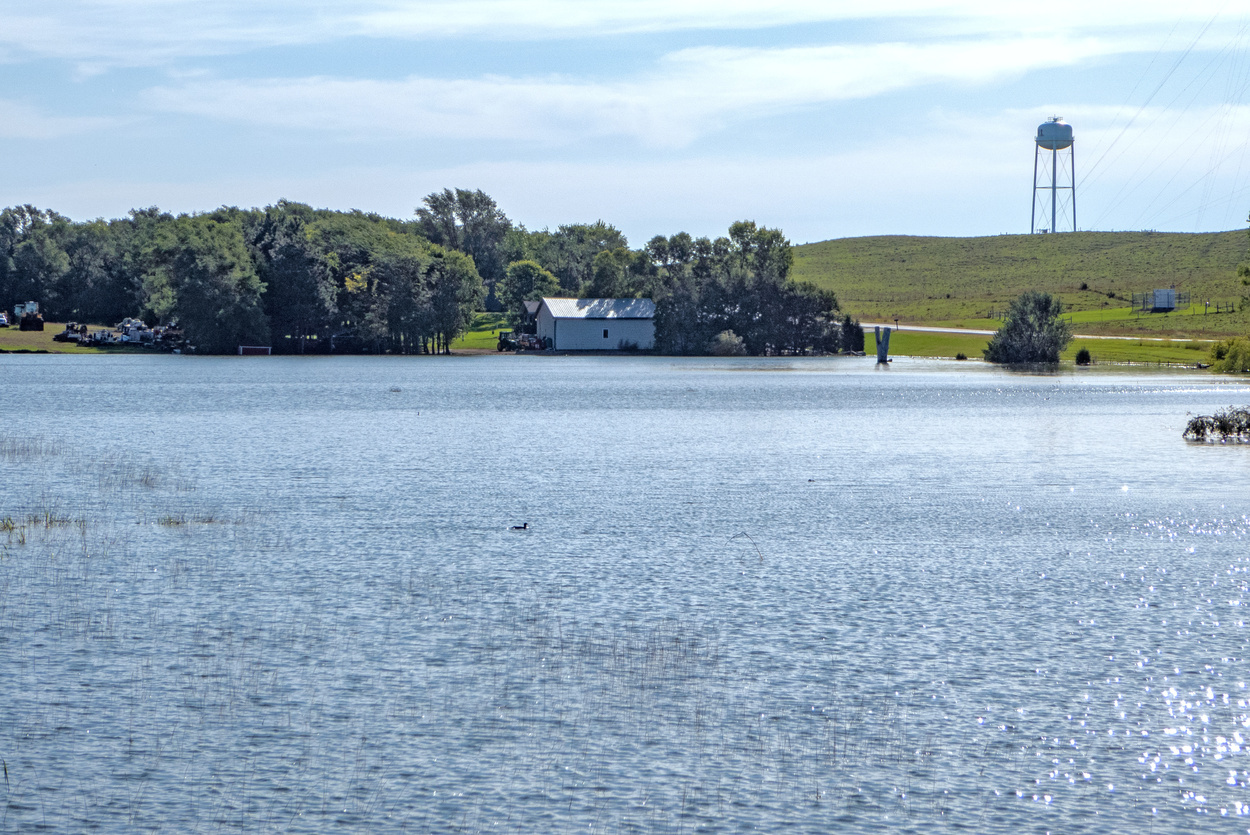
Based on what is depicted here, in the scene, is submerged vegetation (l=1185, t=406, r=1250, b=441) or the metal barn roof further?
the metal barn roof

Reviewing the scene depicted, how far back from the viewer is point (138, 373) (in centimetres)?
10306

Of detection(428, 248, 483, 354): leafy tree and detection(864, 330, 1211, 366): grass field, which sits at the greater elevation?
detection(428, 248, 483, 354): leafy tree

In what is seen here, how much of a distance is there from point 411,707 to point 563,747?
208 cm

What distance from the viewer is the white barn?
15338 centimetres

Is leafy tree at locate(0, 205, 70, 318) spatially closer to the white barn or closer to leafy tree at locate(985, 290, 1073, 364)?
the white barn

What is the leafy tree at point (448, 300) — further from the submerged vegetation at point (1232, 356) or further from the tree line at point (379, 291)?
the submerged vegetation at point (1232, 356)

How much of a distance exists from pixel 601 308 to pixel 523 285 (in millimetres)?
39559

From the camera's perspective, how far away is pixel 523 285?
19162cm

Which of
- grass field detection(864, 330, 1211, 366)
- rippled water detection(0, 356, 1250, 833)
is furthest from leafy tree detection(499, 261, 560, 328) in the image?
rippled water detection(0, 356, 1250, 833)

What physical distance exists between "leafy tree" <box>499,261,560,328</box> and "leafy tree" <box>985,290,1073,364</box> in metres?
84.7

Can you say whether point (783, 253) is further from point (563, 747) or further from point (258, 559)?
point (563, 747)

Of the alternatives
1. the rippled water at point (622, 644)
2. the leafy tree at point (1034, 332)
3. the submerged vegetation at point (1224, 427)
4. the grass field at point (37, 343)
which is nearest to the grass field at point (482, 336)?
the grass field at point (37, 343)

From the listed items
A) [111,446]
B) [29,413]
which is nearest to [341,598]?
[111,446]

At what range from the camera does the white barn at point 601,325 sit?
15338cm
